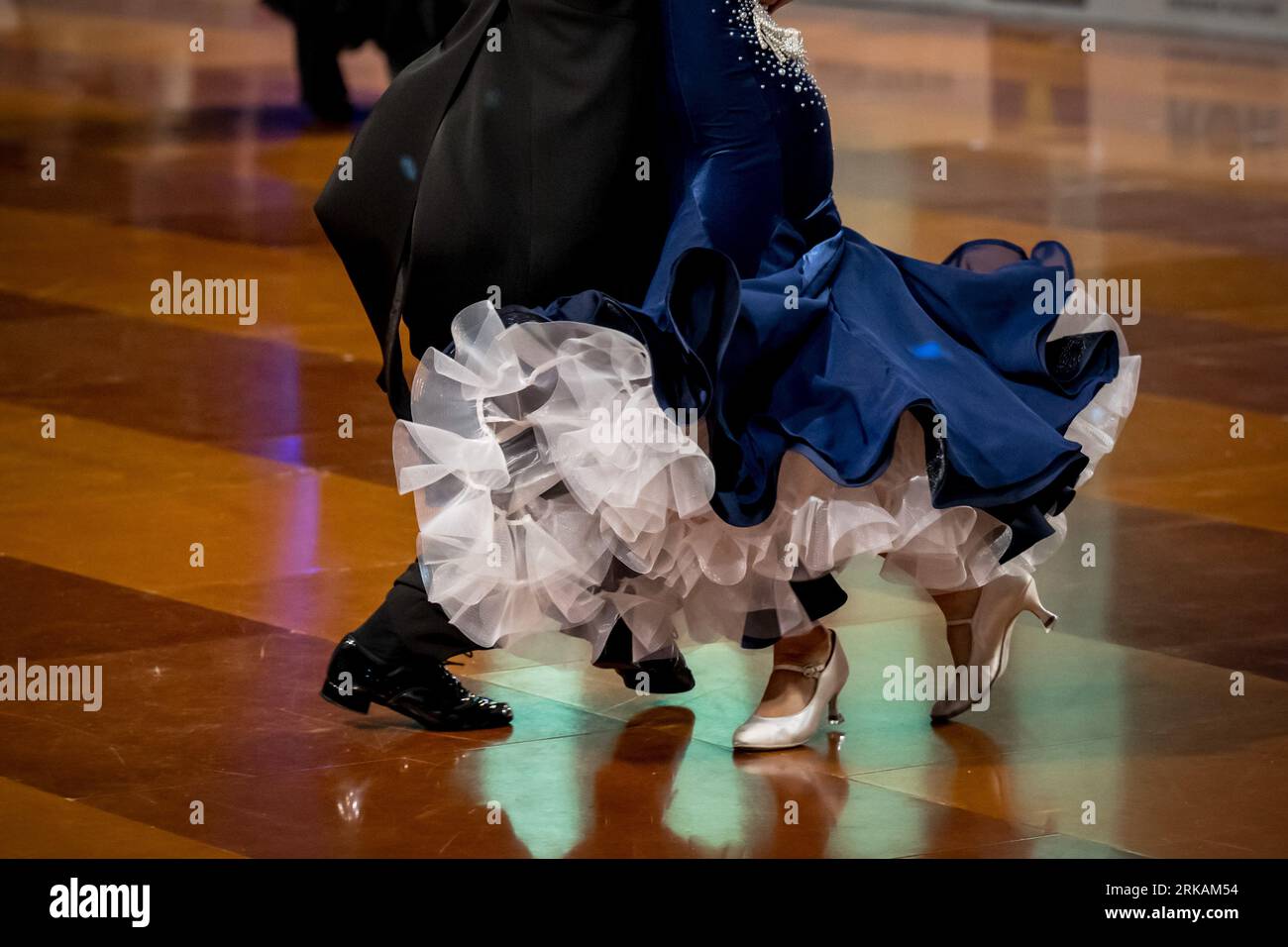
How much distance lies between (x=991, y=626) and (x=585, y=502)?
949 mm

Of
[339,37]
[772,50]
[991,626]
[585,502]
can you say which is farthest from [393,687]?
[339,37]

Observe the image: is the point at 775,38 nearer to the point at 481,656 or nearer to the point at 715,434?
the point at 715,434

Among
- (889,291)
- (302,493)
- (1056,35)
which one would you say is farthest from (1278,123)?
(889,291)

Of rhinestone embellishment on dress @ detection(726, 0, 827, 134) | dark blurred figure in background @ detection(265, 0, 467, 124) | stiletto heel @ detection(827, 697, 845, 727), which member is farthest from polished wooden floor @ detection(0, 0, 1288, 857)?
rhinestone embellishment on dress @ detection(726, 0, 827, 134)

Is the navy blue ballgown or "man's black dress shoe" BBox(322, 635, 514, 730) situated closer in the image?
the navy blue ballgown

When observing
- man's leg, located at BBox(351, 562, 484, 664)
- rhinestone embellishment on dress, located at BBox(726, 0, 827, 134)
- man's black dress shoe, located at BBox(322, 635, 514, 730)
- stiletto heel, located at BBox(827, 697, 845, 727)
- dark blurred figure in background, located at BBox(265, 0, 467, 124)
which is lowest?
stiletto heel, located at BBox(827, 697, 845, 727)

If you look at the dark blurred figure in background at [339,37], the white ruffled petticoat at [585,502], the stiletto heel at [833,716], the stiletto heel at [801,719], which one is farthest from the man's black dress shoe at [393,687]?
the dark blurred figure in background at [339,37]

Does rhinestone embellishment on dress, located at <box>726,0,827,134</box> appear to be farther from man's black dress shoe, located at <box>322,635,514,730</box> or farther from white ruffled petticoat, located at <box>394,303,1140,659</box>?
man's black dress shoe, located at <box>322,635,514,730</box>

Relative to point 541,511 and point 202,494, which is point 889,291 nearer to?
point 541,511

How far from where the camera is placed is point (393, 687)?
445cm

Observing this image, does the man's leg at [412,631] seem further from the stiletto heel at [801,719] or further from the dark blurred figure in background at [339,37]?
the dark blurred figure in background at [339,37]

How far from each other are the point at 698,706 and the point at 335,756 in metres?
0.76

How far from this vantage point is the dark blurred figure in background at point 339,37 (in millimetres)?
11695

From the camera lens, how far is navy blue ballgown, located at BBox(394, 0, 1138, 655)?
4137 millimetres
